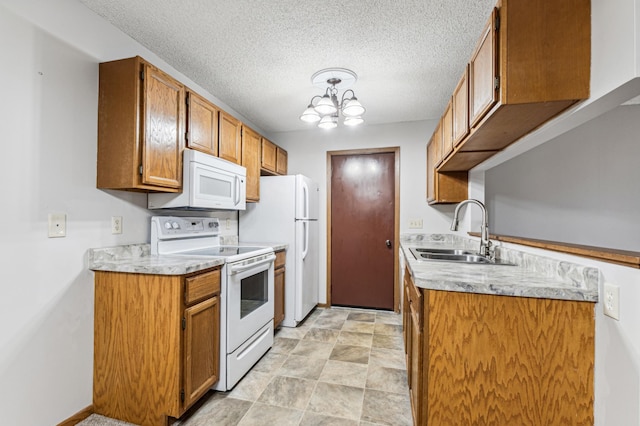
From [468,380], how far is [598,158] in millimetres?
2616

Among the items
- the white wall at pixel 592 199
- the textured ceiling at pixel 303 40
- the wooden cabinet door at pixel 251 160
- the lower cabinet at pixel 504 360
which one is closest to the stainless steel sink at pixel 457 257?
the white wall at pixel 592 199

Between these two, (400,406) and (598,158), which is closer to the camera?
(400,406)

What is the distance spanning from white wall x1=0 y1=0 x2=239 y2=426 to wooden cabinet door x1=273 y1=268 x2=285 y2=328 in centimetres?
145

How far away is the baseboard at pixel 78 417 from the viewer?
1.59 meters

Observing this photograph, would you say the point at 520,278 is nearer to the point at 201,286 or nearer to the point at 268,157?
the point at 201,286

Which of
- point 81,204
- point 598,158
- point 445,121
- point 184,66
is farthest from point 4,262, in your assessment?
point 598,158

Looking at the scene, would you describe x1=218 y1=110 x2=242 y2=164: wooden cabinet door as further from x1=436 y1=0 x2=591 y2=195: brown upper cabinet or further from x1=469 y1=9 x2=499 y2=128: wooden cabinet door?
x1=436 y1=0 x2=591 y2=195: brown upper cabinet

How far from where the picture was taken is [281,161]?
3.84 metres

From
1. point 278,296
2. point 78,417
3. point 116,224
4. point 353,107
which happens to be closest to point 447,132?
point 353,107

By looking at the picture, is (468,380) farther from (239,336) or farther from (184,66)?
(184,66)

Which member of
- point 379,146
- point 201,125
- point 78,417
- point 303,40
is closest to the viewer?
point 78,417

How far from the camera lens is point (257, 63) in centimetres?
230

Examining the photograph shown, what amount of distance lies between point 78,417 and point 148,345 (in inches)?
22.8

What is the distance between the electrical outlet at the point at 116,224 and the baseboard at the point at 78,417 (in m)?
1.03
